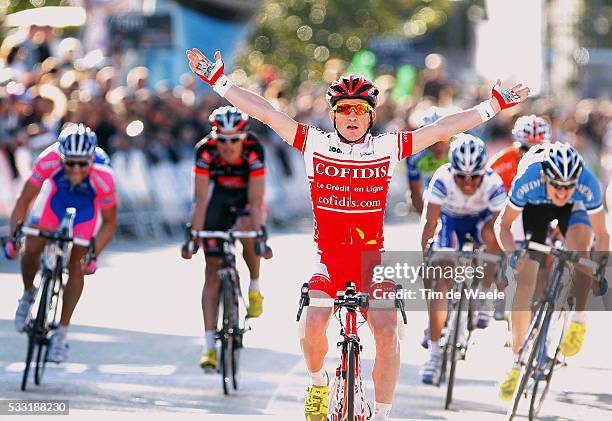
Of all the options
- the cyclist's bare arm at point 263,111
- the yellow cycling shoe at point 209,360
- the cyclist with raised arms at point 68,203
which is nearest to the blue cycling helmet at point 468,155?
the yellow cycling shoe at point 209,360

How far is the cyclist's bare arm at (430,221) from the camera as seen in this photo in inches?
445

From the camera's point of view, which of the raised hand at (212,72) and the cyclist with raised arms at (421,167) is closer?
the raised hand at (212,72)

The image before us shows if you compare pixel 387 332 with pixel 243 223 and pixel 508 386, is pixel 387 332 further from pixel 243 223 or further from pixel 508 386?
pixel 243 223

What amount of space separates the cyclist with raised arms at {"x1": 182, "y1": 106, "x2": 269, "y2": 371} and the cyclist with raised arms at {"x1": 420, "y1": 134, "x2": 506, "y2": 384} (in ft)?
4.27

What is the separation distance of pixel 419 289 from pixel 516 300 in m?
1.57

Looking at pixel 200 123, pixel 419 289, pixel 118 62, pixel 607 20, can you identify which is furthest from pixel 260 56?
pixel 607 20

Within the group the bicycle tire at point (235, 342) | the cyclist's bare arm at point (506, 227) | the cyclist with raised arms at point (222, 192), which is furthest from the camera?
the cyclist with raised arms at point (222, 192)

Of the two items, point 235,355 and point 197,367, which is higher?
point 235,355

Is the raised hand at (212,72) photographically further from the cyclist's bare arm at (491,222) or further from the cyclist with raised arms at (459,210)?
the cyclist's bare arm at (491,222)

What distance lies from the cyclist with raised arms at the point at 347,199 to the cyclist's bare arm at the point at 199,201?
9.64 ft

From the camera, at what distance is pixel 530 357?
9.61 meters

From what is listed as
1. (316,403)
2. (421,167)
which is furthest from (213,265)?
(316,403)

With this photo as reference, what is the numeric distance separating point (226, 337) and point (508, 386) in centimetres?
200

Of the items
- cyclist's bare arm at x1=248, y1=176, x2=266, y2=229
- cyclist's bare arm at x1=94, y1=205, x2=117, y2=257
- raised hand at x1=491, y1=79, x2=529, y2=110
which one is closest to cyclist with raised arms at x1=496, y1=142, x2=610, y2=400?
raised hand at x1=491, y1=79, x2=529, y2=110
